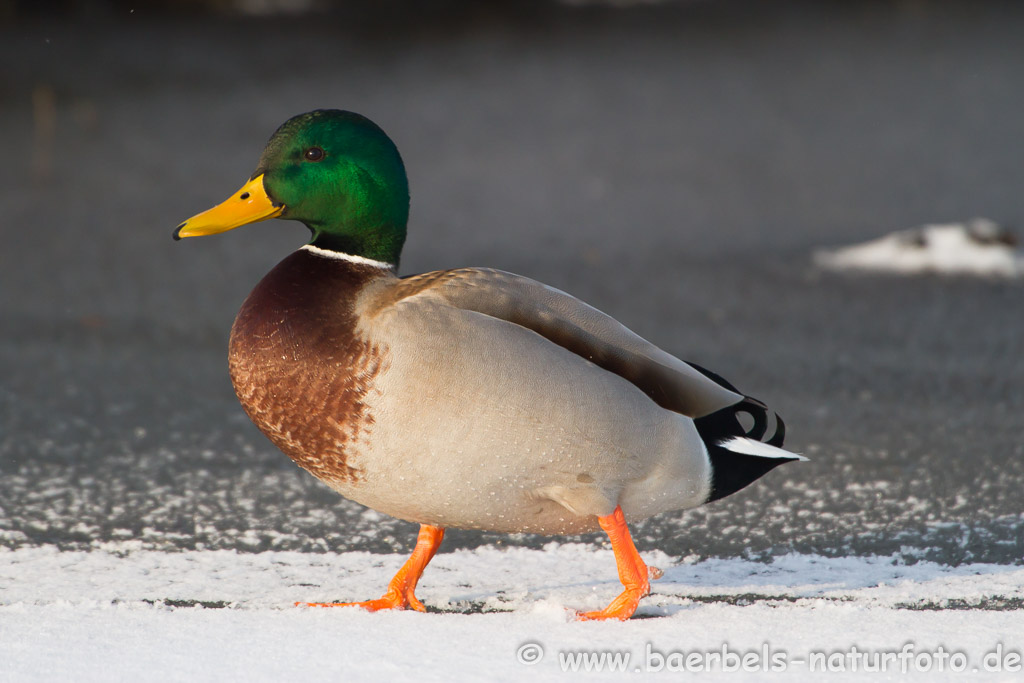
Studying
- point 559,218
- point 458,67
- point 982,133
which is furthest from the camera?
point 458,67

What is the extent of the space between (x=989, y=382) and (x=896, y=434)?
0.73 meters

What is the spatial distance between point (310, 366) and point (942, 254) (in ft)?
13.9

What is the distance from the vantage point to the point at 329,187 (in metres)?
2.65

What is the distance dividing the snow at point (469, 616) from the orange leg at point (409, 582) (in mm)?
65

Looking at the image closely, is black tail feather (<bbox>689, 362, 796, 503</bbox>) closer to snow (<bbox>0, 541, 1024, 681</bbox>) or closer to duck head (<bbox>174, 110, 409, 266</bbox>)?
snow (<bbox>0, 541, 1024, 681</bbox>)

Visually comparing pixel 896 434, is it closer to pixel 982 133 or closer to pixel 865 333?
pixel 865 333

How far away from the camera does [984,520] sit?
10.7ft

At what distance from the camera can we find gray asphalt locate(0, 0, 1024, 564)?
3.43 meters

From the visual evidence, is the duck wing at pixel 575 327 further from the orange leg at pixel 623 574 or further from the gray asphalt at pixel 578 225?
the gray asphalt at pixel 578 225

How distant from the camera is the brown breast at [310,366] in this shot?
2.44m

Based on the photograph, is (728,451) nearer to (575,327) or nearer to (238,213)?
(575,327)

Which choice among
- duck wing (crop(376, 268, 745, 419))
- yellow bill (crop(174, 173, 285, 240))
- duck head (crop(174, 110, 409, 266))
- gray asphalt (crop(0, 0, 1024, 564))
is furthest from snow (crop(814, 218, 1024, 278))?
yellow bill (crop(174, 173, 285, 240))

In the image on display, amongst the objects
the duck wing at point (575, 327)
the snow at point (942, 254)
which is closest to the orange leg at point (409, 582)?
the duck wing at point (575, 327)

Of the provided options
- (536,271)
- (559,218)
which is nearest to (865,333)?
(536,271)
